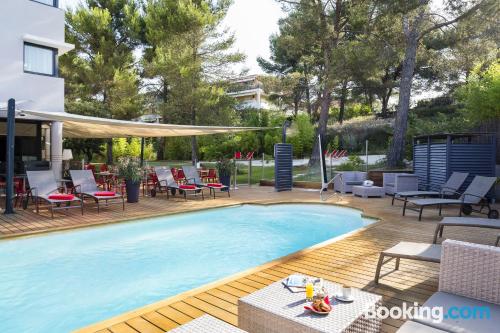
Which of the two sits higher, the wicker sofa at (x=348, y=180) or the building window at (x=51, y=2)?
the building window at (x=51, y=2)

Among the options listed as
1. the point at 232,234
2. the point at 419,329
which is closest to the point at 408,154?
the point at 232,234

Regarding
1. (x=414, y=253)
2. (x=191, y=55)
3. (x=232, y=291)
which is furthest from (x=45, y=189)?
(x=191, y=55)

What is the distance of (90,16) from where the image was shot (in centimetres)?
1944

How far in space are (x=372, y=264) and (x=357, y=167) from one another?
10290 mm

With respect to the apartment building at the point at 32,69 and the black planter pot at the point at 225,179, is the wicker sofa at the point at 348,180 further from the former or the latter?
the apartment building at the point at 32,69

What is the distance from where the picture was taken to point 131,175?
962 centimetres

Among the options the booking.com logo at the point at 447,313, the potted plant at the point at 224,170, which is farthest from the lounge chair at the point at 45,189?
the booking.com logo at the point at 447,313

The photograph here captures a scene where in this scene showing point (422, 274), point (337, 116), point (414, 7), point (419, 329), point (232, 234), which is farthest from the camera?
point (337, 116)

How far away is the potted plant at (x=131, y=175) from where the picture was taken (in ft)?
31.4

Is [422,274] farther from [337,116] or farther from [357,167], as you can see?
[337,116]

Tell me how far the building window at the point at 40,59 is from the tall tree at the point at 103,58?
617 cm

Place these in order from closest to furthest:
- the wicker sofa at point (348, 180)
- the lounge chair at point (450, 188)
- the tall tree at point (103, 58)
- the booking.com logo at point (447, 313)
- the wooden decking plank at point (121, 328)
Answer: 1. the booking.com logo at point (447, 313)
2. the wooden decking plank at point (121, 328)
3. the lounge chair at point (450, 188)
4. the wicker sofa at point (348, 180)
5. the tall tree at point (103, 58)

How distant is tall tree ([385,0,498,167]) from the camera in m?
12.3

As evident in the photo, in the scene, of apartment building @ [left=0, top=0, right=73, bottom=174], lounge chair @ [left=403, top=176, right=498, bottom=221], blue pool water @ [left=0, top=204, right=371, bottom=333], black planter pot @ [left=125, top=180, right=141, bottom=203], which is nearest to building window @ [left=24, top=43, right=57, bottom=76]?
apartment building @ [left=0, top=0, right=73, bottom=174]
